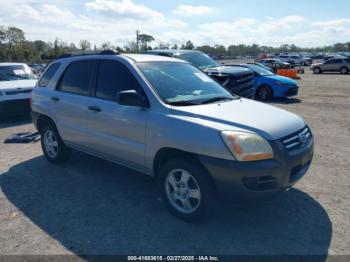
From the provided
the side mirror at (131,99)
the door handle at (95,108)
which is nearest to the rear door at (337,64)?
the door handle at (95,108)

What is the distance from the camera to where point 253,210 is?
4.03 m

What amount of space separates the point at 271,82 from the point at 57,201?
445 inches

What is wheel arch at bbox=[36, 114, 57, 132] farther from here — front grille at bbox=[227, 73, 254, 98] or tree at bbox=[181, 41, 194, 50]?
tree at bbox=[181, 41, 194, 50]

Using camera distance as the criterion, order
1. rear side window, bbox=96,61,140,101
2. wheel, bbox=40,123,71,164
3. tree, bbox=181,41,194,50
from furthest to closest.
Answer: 1. tree, bbox=181,41,194,50
2. wheel, bbox=40,123,71,164
3. rear side window, bbox=96,61,140,101

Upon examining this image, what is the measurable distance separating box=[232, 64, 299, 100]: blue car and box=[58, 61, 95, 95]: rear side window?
10.2 m

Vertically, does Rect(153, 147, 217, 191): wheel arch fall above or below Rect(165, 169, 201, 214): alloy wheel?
above

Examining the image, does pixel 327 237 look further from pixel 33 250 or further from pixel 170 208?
pixel 33 250

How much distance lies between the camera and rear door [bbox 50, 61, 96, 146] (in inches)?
192

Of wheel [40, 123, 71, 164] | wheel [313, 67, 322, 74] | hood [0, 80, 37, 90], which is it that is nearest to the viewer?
wheel [40, 123, 71, 164]

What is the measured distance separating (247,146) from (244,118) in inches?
18.6

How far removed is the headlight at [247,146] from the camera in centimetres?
324

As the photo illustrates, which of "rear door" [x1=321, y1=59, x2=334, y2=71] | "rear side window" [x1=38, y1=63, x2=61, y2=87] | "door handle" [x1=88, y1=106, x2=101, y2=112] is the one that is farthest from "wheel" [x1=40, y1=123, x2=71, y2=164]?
"rear door" [x1=321, y1=59, x2=334, y2=71]

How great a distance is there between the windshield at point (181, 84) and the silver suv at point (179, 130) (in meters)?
0.01

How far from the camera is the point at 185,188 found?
3.73 meters
